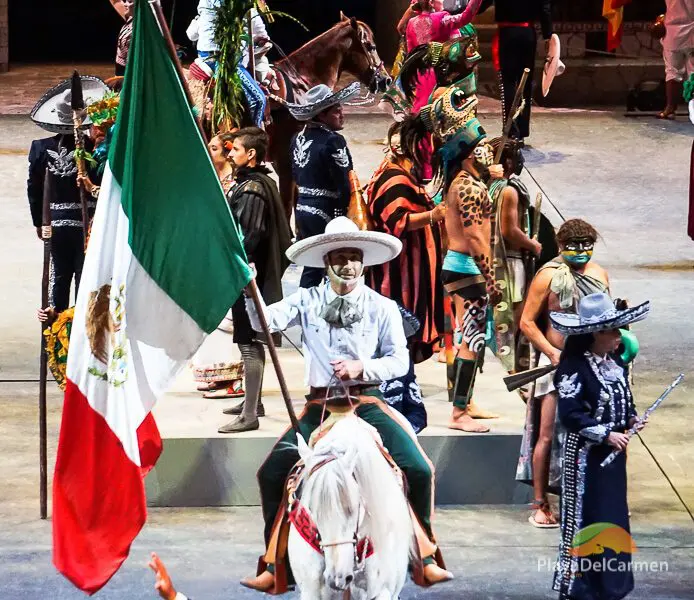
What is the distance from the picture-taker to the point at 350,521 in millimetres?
6676

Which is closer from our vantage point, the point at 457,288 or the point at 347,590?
the point at 347,590

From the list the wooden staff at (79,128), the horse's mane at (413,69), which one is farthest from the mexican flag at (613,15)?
the wooden staff at (79,128)

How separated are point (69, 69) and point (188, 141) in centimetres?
1622

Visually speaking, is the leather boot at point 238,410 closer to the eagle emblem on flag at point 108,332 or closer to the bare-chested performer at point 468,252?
the bare-chested performer at point 468,252

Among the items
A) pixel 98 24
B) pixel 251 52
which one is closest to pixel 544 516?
pixel 251 52

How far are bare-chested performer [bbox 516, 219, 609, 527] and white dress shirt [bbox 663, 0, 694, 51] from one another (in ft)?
33.9

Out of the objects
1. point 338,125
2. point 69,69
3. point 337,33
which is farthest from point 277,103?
point 69,69

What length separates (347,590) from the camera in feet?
22.6

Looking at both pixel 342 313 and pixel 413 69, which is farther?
pixel 413 69

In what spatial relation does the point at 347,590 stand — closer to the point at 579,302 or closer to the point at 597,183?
the point at 579,302

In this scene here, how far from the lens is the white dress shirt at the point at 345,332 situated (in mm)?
7699

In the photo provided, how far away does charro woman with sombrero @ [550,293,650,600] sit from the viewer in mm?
7539

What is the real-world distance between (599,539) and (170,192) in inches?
98.4

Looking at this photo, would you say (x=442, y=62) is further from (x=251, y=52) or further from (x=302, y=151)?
(x=251, y=52)
